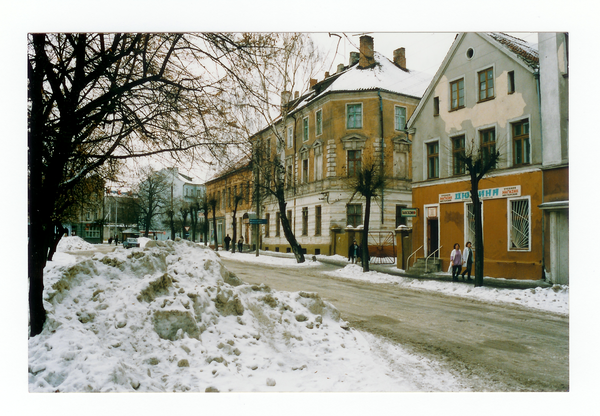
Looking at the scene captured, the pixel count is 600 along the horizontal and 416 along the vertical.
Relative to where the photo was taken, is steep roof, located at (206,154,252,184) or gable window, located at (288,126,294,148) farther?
gable window, located at (288,126,294,148)

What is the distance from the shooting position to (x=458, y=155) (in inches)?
305

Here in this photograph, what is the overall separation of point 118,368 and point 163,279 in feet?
4.01

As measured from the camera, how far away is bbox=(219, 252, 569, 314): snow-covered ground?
19.0 feet

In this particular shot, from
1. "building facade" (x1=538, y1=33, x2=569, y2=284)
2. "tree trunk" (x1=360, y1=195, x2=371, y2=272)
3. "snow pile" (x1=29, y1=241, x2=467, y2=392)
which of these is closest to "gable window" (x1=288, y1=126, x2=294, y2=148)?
"tree trunk" (x1=360, y1=195, x2=371, y2=272)

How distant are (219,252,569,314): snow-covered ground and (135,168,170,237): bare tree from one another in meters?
1.42

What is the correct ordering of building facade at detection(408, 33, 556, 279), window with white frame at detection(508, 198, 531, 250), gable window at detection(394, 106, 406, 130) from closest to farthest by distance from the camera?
building facade at detection(408, 33, 556, 279)
window with white frame at detection(508, 198, 531, 250)
gable window at detection(394, 106, 406, 130)

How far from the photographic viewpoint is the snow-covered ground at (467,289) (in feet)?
19.0

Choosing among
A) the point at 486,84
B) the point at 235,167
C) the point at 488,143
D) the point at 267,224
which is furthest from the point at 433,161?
the point at 267,224

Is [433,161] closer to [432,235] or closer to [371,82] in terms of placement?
[432,235]

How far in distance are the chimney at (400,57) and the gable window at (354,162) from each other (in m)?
1.99

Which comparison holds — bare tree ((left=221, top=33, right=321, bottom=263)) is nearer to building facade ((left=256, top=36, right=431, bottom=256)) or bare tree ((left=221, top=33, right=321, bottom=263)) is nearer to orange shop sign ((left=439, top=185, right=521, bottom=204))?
building facade ((left=256, top=36, right=431, bottom=256))

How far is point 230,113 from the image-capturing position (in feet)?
21.1

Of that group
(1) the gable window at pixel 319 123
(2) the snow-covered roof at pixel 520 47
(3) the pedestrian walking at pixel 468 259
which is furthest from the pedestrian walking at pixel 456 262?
(1) the gable window at pixel 319 123
